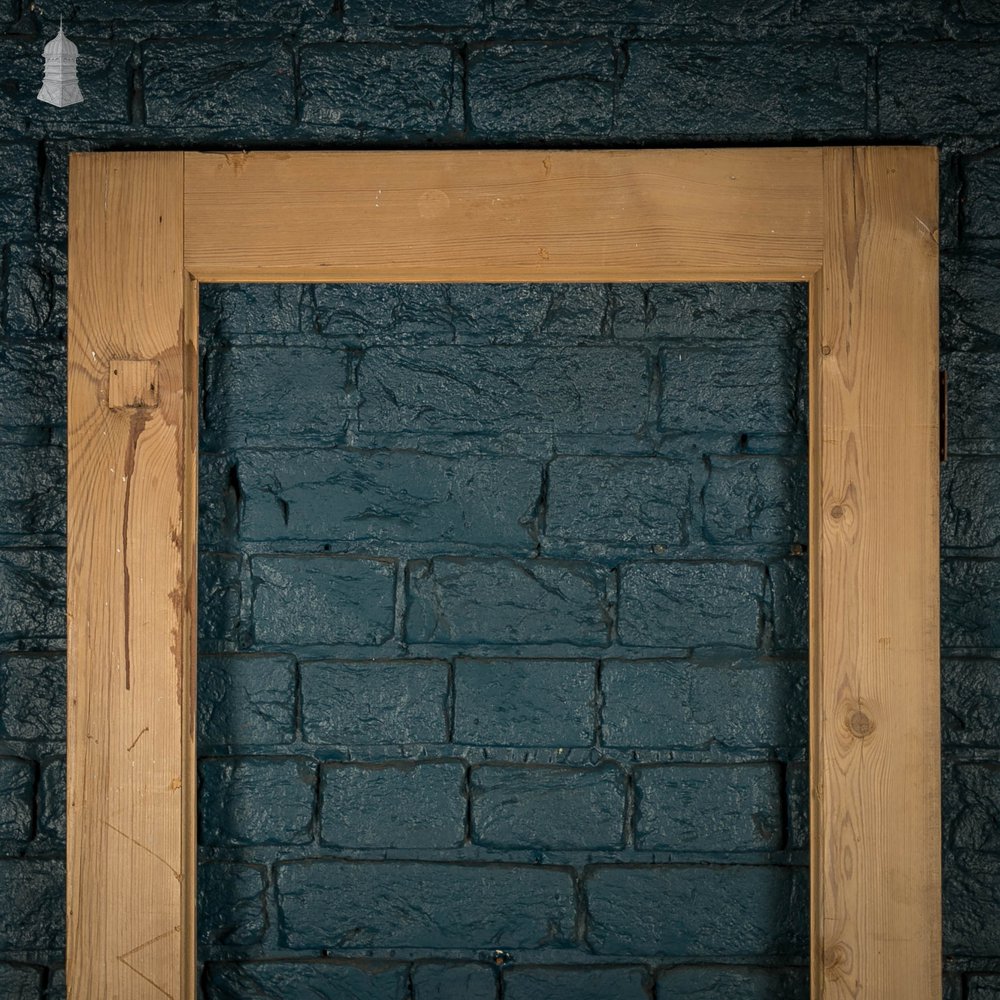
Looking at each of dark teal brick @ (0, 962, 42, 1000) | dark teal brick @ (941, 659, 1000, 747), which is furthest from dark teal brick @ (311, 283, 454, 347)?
dark teal brick @ (0, 962, 42, 1000)

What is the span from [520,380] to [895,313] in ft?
→ 1.65

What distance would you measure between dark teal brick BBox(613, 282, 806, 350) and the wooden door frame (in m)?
0.04

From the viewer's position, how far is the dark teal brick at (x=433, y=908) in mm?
1289

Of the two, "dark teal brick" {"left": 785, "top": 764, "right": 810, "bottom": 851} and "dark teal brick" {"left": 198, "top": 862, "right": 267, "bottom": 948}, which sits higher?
"dark teal brick" {"left": 785, "top": 764, "right": 810, "bottom": 851}

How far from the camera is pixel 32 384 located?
1.32m

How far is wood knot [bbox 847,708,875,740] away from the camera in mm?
1226

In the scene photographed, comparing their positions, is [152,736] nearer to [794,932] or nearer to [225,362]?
[225,362]

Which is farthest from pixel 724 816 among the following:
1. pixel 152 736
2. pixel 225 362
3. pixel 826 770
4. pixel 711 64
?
pixel 711 64

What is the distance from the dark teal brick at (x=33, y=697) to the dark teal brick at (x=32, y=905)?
0.18 m

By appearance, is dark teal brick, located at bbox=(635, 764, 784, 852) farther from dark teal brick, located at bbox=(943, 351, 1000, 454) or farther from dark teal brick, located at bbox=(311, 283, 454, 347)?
dark teal brick, located at bbox=(311, 283, 454, 347)

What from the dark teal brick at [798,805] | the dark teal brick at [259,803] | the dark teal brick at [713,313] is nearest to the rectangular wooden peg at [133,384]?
the dark teal brick at [259,803]

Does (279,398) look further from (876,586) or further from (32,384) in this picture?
(876,586)

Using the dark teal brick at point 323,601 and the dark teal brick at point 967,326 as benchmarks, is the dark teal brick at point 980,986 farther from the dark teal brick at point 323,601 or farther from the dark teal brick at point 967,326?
the dark teal brick at point 323,601

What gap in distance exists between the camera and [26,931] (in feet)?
4.29
